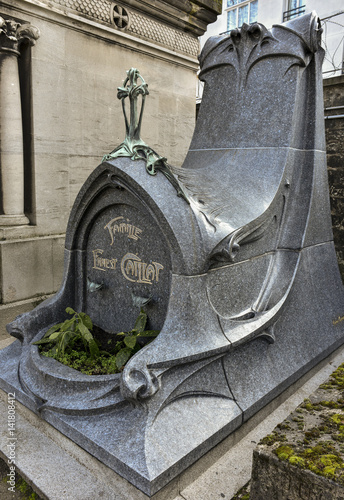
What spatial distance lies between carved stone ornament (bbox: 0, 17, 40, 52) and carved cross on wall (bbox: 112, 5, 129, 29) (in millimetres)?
1428

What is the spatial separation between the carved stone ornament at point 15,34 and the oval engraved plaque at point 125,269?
2719 mm

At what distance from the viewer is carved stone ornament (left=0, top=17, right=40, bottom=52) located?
486 cm

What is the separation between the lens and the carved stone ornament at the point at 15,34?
191 inches

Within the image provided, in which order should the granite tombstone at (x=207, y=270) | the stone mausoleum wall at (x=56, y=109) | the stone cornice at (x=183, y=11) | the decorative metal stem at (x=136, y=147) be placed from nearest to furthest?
the granite tombstone at (x=207, y=270) < the decorative metal stem at (x=136, y=147) < the stone mausoleum wall at (x=56, y=109) < the stone cornice at (x=183, y=11)

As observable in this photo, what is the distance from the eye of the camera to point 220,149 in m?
4.61

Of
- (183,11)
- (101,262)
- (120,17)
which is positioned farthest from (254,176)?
(183,11)

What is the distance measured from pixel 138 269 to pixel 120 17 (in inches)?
176

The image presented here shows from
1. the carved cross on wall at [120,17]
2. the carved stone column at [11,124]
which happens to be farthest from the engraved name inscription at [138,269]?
the carved cross on wall at [120,17]

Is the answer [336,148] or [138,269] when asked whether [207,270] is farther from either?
[336,148]

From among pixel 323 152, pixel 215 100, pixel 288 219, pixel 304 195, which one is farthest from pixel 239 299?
pixel 215 100

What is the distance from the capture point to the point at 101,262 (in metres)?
3.81

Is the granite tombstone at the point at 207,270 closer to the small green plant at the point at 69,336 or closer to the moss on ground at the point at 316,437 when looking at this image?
the small green plant at the point at 69,336

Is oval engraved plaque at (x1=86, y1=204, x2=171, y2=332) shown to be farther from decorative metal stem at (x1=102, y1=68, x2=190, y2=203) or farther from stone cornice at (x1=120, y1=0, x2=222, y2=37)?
stone cornice at (x1=120, y1=0, x2=222, y2=37)

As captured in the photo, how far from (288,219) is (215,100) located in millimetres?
1696
